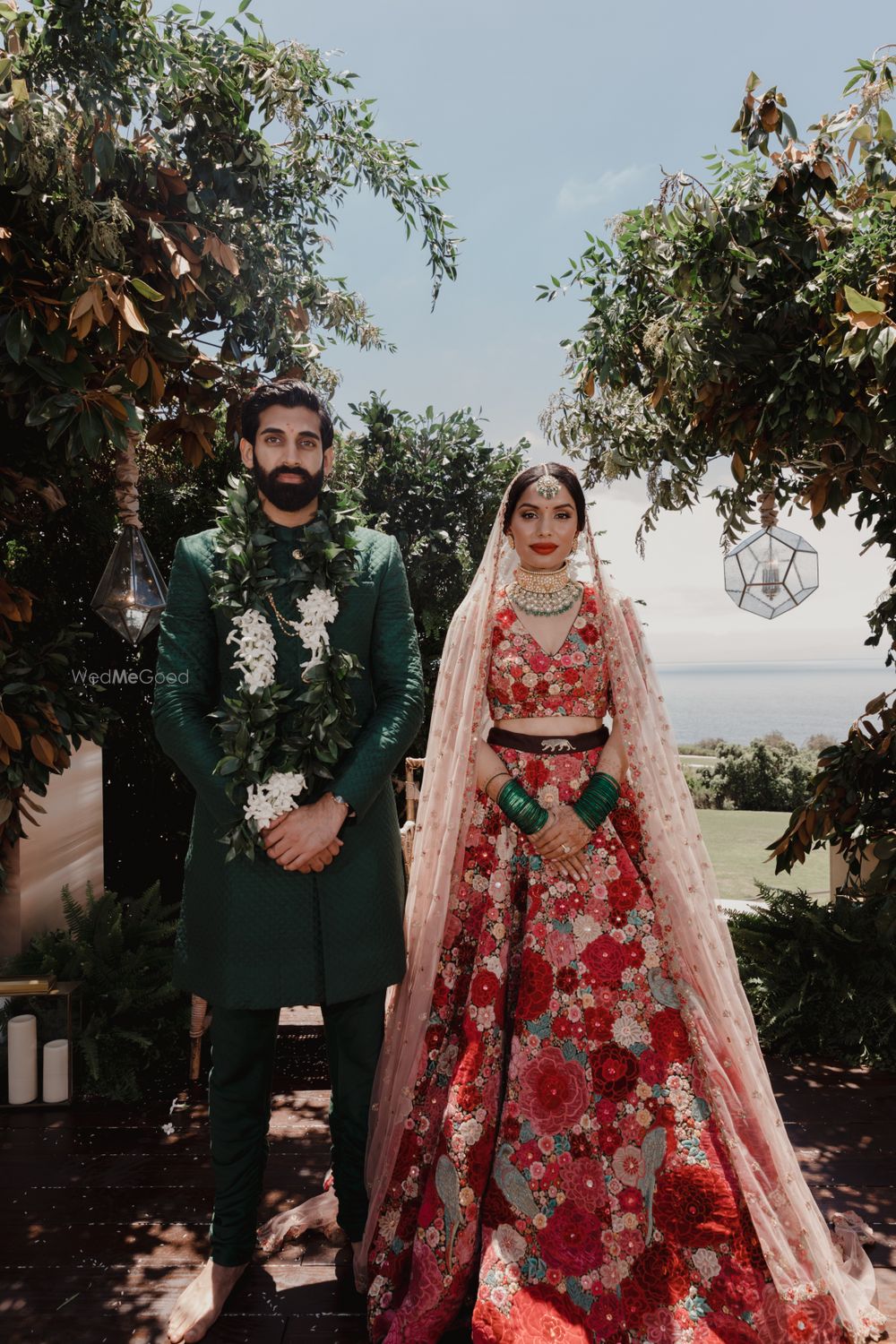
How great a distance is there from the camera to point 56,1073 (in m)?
3.24

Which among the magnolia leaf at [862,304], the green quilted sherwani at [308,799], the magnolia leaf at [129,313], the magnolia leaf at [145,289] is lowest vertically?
the green quilted sherwani at [308,799]

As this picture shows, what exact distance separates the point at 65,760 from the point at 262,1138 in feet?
4.50

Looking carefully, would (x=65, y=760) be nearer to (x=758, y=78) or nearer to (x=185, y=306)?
(x=185, y=306)

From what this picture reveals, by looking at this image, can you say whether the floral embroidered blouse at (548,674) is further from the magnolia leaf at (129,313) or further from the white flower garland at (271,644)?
the magnolia leaf at (129,313)

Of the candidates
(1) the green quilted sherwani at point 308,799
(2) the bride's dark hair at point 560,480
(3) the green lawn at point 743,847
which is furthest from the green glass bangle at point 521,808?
(3) the green lawn at point 743,847

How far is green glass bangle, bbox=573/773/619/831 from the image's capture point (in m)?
2.20

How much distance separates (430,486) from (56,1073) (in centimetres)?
283

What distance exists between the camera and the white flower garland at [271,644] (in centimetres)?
197

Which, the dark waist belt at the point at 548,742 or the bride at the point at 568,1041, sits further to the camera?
→ the dark waist belt at the point at 548,742

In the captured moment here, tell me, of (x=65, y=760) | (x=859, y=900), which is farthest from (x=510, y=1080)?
(x=859, y=900)

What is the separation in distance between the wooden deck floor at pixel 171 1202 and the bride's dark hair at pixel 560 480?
1925 mm

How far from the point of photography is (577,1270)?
1.92m

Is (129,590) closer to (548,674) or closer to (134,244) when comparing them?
(134,244)

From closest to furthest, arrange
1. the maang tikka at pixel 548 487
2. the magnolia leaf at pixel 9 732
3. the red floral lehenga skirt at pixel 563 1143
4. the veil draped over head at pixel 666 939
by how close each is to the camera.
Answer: the red floral lehenga skirt at pixel 563 1143
the veil draped over head at pixel 666 939
the maang tikka at pixel 548 487
the magnolia leaf at pixel 9 732
